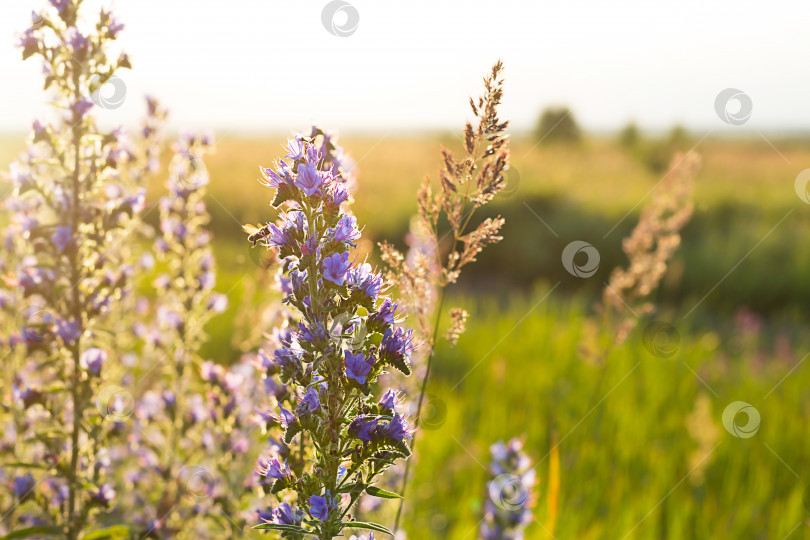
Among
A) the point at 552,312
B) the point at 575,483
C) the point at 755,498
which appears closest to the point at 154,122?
the point at 575,483

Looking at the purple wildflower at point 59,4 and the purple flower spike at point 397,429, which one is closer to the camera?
the purple flower spike at point 397,429

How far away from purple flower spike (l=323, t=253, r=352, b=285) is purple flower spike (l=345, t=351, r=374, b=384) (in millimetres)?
162

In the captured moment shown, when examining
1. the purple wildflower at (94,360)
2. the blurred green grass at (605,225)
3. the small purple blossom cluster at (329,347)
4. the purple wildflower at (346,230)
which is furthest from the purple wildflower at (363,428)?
the blurred green grass at (605,225)

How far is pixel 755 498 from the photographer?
173 inches

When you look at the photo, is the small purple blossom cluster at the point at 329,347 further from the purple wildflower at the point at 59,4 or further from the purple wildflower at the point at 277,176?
the purple wildflower at the point at 59,4

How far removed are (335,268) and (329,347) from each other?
0.17 m

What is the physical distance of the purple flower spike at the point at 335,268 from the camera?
4.33ft

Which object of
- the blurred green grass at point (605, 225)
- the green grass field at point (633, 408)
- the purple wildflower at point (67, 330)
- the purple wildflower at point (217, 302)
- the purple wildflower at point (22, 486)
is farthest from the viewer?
the blurred green grass at point (605, 225)

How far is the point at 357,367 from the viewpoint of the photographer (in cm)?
136

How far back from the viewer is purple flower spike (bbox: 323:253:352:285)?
1318 millimetres

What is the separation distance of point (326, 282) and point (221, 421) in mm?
1532

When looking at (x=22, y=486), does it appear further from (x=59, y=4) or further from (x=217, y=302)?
(x=59, y=4)

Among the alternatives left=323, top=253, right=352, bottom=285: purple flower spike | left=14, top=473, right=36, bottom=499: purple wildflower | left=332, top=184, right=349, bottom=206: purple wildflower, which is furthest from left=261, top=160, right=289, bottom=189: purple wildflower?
left=14, top=473, right=36, bottom=499: purple wildflower

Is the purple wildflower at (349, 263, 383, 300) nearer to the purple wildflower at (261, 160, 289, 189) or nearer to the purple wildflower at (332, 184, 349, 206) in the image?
the purple wildflower at (332, 184, 349, 206)
